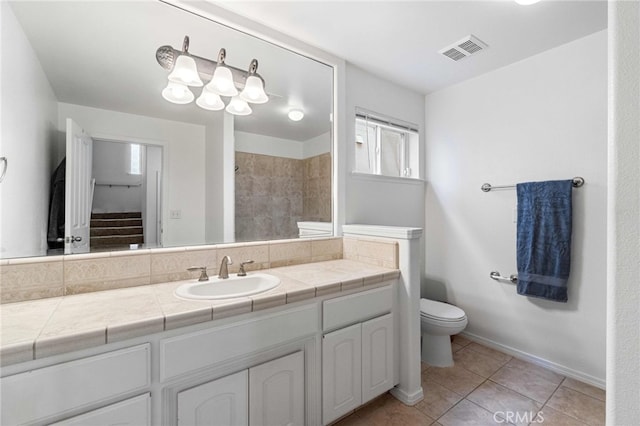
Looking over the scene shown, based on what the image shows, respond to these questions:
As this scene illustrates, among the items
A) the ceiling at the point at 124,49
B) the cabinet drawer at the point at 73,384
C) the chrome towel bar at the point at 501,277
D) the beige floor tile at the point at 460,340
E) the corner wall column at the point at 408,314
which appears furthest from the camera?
the beige floor tile at the point at 460,340

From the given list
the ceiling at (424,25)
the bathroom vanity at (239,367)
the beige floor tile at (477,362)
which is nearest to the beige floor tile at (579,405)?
the beige floor tile at (477,362)

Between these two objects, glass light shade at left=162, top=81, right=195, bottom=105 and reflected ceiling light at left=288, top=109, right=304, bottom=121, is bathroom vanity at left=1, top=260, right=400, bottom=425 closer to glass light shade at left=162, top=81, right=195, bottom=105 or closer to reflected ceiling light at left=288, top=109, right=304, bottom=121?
glass light shade at left=162, top=81, right=195, bottom=105

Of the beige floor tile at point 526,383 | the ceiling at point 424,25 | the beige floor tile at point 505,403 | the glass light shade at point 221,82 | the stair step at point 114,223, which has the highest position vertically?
the ceiling at point 424,25

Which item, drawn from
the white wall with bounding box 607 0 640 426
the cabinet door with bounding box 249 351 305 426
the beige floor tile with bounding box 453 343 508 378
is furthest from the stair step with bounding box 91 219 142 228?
the beige floor tile with bounding box 453 343 508 378

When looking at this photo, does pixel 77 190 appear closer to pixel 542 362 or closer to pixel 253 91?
pixel 253 91

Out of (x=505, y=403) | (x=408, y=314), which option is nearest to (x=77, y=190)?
(x=408, y=314)

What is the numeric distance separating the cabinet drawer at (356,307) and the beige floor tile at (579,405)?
1207 millimetres

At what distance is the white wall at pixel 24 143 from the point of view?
1.15 metres

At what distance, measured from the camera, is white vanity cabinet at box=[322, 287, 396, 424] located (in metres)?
1.41

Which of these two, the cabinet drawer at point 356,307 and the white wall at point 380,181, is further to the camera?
the white wall at point 380,181

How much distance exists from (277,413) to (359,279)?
74cm

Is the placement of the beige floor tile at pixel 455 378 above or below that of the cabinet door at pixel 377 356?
below

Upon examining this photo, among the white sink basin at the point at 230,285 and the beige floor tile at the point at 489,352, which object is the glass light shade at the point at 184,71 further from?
the beige floor tile at the point at 489,352

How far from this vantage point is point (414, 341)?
5.69 ft
